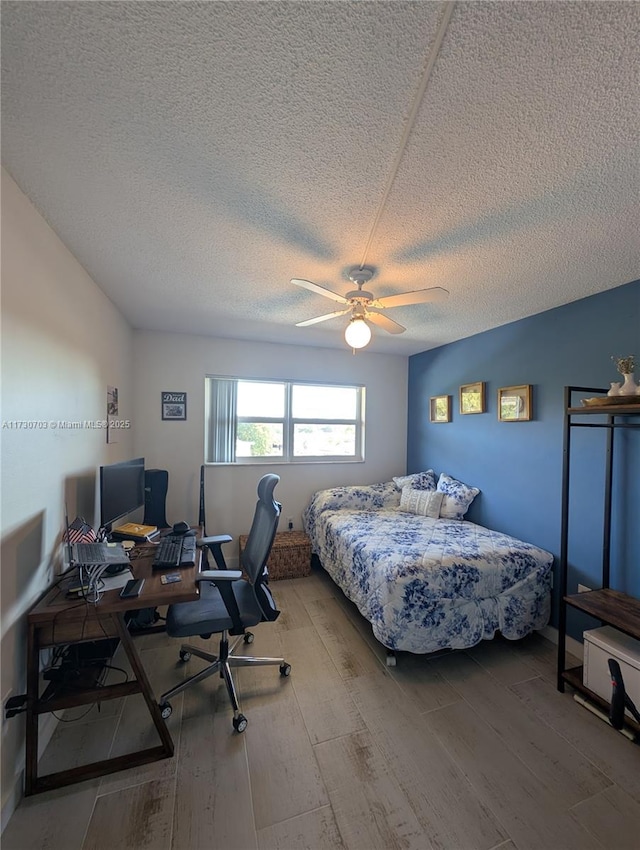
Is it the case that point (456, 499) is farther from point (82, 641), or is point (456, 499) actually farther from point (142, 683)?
point (82, 641)

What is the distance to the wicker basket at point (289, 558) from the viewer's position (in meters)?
3.41

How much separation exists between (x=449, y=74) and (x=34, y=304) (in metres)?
1.81

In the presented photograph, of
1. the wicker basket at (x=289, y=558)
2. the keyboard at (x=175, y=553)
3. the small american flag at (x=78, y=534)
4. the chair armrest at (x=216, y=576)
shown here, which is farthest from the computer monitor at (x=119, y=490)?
the wicker basket at (x=289, y=558)

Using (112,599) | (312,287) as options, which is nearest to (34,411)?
(112,599)

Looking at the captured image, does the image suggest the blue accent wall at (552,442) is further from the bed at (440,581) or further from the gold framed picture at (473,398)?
the bed at (440,581)

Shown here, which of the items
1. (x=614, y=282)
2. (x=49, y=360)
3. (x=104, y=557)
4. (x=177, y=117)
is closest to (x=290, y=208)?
(x=177, y=117)

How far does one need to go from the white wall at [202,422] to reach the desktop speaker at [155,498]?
0.33 meters

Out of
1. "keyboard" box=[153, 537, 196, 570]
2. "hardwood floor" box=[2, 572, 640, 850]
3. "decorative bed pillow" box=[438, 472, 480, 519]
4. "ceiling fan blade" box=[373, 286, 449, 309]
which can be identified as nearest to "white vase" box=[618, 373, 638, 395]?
"ceiling fan blade" box=[373, 286, 449, 309]

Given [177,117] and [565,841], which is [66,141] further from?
[565,841]

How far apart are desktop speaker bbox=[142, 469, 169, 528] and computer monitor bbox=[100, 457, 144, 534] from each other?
0.74 m

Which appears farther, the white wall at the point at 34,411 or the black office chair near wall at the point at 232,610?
the black office chair near wall at the point at 232,610

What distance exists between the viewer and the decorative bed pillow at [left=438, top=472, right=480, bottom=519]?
3.33 m

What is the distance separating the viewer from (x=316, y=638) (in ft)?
8.08

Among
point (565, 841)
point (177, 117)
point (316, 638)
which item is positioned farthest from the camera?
point (316, 638)
